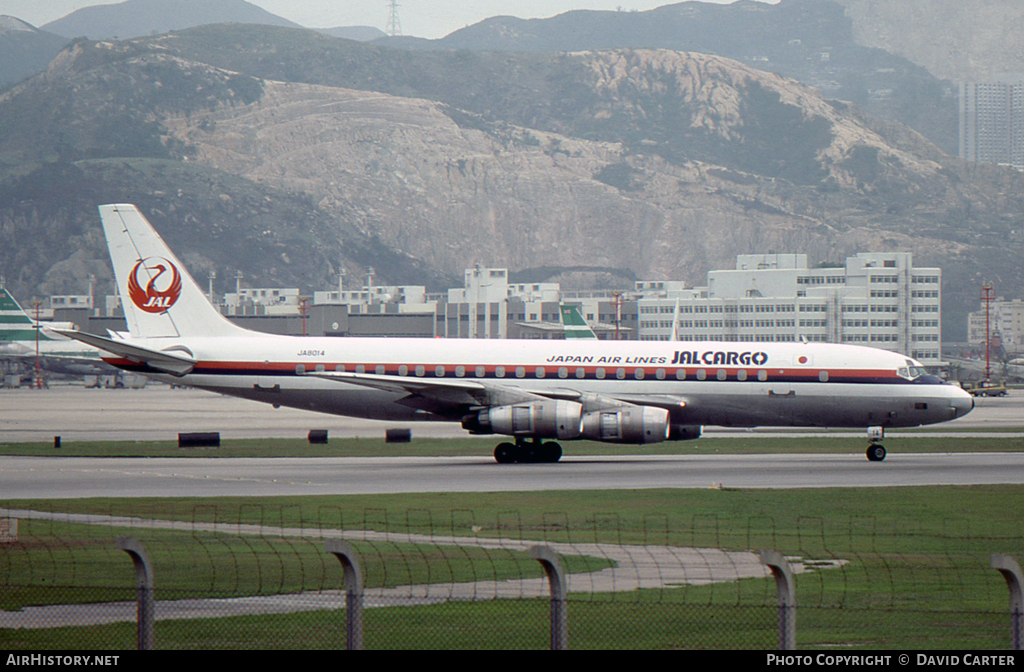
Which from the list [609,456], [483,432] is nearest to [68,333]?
[483,432]

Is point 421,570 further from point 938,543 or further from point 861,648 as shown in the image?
point 938,543

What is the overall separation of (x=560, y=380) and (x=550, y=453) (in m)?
2.72

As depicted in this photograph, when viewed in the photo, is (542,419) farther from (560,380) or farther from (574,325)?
(574,325)

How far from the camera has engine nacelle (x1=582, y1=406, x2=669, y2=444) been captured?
42.8 m

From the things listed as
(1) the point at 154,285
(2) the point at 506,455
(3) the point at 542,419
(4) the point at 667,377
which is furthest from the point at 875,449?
(1) the point at 154,285

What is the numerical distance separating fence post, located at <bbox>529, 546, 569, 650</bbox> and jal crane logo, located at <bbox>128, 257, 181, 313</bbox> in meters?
40.7

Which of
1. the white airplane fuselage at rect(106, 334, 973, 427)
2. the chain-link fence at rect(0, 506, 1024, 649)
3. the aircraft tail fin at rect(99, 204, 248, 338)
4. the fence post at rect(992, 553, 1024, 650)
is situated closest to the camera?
the fence post at rect(992, 553, 1024, 650)

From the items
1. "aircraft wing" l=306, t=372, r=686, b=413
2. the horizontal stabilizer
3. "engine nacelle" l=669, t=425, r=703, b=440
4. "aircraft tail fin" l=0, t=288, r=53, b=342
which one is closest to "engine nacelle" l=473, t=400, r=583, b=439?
"aircraft wing" l=306, t=372, r=686, b=413

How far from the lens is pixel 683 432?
Result: 47000 millimetres

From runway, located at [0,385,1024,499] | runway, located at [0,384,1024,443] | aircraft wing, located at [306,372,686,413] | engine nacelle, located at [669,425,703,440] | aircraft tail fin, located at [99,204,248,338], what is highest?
aircraft tail fin, located at [99,204,248,338]

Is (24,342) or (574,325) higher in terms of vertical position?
(574,325)

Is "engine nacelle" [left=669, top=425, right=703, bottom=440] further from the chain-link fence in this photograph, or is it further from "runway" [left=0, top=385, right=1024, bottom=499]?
the chain-link fence

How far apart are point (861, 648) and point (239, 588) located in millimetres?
8936

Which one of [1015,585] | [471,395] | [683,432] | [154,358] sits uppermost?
[154,358]
